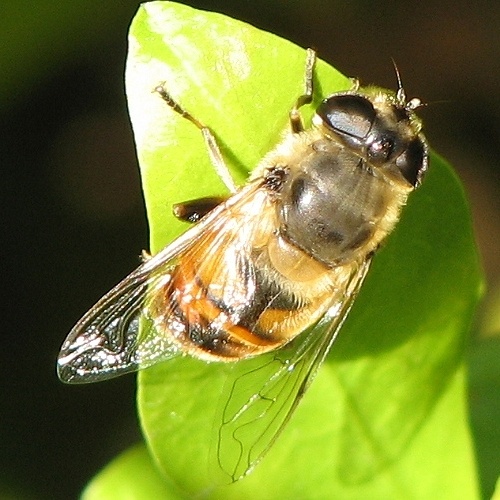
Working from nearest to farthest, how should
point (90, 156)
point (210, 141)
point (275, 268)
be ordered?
point (210, 141), point (275, 268), point (90, 156)

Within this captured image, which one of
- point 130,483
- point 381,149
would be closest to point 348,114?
point 381,149

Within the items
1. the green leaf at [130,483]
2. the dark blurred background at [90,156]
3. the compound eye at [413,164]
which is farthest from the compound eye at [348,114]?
the dark blurred background at [90,156]

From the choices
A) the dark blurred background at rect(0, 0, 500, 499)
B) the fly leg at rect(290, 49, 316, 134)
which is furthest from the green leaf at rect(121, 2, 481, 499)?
the dark blurred background at rect(0, 0, 500, 499)

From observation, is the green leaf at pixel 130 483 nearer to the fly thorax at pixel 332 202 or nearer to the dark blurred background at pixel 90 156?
the fly thorax at pixel 332 202

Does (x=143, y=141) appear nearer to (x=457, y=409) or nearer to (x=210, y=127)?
(x=210, y=127)

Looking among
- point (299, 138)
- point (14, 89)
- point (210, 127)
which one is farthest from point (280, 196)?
point (14, 89)

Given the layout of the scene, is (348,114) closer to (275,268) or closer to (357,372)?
(275,268)

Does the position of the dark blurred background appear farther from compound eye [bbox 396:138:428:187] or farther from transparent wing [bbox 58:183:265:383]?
compound eye [bbox 396:138:428:187]
